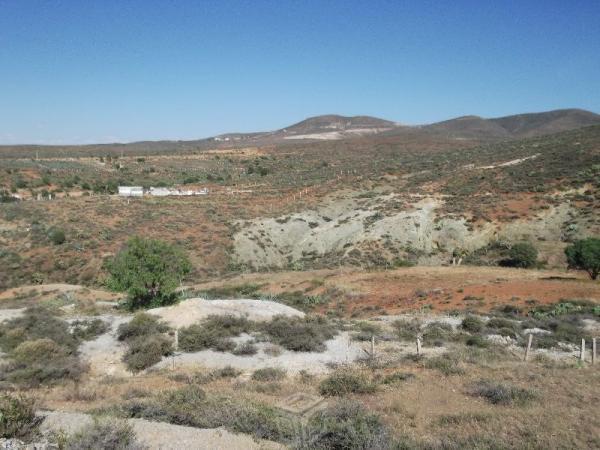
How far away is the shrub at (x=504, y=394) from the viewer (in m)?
10.3

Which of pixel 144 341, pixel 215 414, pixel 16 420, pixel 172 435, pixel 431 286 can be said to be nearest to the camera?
pixel 16 420

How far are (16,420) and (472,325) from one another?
15.9 meters

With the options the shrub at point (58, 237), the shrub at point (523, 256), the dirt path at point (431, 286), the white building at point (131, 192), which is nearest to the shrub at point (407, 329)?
the dirt path at point (431, 286)

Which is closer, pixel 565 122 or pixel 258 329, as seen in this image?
pixel 258 329

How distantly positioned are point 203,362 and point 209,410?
248 inches

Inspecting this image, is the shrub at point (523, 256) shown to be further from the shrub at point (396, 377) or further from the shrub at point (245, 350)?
the shrub at point (245, 350)

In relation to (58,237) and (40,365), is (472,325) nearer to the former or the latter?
(40,365)

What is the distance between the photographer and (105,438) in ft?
23.0

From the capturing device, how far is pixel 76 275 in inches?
1272

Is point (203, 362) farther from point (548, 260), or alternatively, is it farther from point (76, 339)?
point (548, 260)

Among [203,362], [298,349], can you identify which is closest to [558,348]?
[298,349]

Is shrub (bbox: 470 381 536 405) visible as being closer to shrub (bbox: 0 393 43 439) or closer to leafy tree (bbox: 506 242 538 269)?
shrub (bbox: 0 393 43 439)

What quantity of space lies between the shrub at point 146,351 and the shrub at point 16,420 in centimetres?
624

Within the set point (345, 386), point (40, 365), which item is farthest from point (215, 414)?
point (40, 365)
